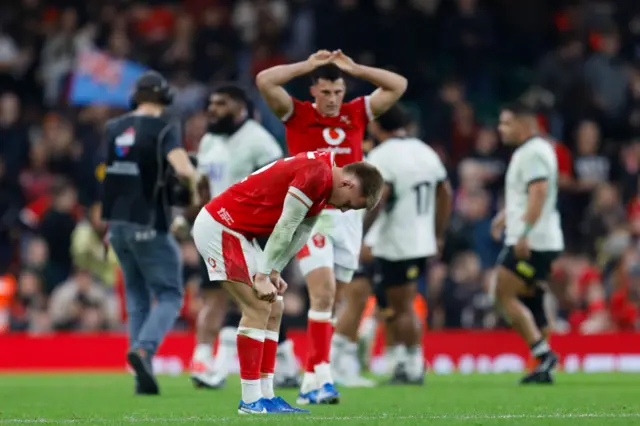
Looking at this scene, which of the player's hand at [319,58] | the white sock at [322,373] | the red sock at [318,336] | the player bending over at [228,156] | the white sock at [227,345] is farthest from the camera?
the white sock at [227,345]

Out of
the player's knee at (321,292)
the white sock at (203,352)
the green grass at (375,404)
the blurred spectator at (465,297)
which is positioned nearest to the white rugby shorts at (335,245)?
the player's knee at (321,292)

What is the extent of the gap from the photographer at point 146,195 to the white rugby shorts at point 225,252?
2.49m

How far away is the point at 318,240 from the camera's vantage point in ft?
35.3

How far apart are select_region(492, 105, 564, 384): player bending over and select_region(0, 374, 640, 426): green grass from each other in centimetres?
56

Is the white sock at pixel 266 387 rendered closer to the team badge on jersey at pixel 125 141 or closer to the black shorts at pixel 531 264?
the team badge on jersey at pixel 125 141

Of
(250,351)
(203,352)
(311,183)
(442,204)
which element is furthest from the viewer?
(442,204)

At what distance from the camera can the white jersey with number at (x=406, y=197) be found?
1307 cm

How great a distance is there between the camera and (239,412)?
29.9 feet

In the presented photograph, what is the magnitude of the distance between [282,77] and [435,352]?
24.6ft

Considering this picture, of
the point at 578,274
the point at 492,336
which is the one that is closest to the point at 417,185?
the point at 492,336

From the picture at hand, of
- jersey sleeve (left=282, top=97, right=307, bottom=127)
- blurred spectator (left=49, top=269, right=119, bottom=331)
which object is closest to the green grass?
jersey sleeve (left=282, top=97, right=307, bottom=127)

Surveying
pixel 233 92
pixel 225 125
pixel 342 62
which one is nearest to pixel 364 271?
pixel 225 125

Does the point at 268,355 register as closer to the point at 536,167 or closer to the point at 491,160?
the point at 536,167

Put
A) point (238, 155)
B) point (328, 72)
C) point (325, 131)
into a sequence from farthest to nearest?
1. point (238, 155)
2. point (325, 131)
3. point (328, 72)
